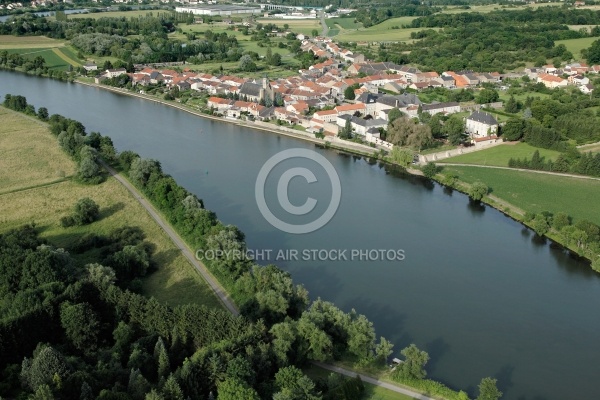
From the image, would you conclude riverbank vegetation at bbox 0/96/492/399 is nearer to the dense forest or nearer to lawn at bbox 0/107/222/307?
lawn at bbox 0/107/222/307

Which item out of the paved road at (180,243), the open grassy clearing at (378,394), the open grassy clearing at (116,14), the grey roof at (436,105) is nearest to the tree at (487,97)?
the grey roof at (436,105)

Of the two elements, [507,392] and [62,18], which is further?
[62,18]

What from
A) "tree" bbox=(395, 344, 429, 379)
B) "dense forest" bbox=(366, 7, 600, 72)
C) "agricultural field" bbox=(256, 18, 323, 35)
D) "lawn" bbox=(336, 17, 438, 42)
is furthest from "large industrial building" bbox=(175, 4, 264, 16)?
"tree" bbox=(395, 344, 429, 379)

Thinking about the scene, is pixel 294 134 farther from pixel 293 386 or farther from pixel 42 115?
pixel 293 386

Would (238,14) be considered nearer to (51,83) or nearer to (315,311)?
(51,83)

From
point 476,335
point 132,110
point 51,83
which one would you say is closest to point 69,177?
point 132,110
